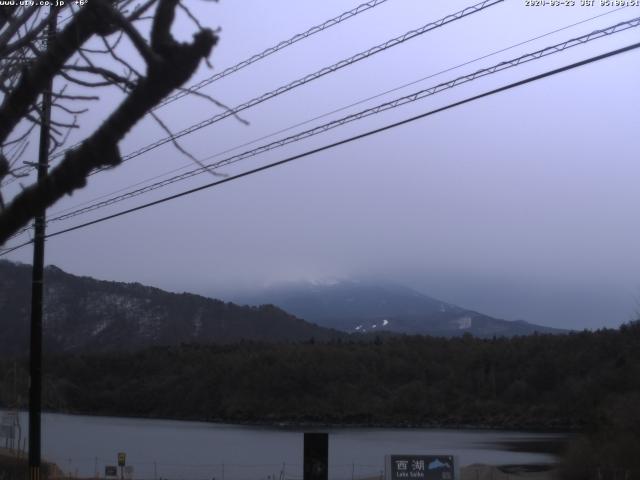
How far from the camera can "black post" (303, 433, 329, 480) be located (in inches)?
691

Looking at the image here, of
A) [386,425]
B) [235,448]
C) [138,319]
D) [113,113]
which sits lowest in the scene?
[386,425]

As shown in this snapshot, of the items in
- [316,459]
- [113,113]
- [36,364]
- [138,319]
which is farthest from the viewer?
[138,319]

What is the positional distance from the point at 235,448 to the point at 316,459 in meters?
37.7

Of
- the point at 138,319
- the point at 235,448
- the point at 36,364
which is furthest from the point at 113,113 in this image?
the point at 138,319

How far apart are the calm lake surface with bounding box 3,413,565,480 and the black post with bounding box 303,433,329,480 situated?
65.0 ft

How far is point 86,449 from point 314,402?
39.3m

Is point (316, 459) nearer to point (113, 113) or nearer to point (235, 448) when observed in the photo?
point (113, 113)

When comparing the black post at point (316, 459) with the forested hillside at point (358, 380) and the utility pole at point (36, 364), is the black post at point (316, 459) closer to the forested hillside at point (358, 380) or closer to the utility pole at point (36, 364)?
the utility pole at point (36, 364)

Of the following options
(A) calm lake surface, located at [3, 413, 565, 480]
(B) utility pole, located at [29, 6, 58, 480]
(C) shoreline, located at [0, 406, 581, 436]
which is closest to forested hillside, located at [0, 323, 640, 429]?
(C) shoreline, located at [0, 406, 581, 436]

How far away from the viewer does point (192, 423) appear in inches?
3314

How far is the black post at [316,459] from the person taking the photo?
1755 centimetres

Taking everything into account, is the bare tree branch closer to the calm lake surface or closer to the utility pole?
the utility pole

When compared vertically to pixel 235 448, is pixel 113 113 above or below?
above

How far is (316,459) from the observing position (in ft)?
57.8
